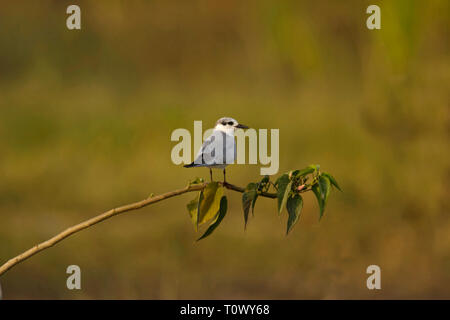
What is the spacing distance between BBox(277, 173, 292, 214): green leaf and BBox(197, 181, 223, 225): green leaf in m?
0.09

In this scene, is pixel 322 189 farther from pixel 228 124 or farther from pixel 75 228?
pixel 228 124

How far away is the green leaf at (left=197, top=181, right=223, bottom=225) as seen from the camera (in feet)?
2.36

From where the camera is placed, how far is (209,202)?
2.40 feet

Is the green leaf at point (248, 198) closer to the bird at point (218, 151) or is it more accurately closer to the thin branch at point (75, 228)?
the thin branch at point (75, 228)

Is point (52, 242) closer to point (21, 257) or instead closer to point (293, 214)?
point (21, 257)

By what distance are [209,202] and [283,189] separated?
0.11 meters

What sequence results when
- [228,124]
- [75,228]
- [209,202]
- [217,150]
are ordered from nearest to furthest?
1. [75,228]
2. [209,202]
3. [217,150]
4. [228,124]

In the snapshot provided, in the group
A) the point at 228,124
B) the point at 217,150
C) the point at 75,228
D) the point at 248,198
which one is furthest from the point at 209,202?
the point at 228,124

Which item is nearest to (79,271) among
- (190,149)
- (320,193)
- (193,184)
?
(190,149)

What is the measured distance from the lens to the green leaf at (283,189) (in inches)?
25.9

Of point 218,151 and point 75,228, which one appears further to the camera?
point 218,151

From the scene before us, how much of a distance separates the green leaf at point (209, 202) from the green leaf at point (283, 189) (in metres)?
0.09

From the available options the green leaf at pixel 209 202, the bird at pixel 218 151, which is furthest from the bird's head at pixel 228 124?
the green leaf at pixel 209 202

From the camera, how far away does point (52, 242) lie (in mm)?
625
